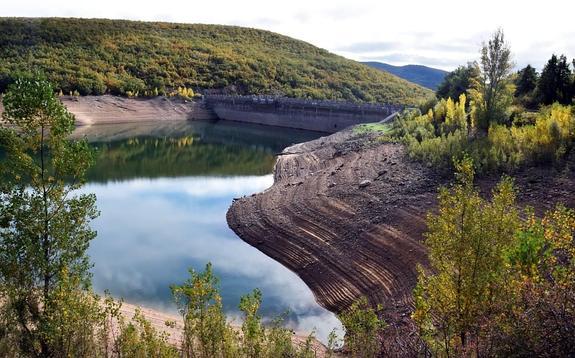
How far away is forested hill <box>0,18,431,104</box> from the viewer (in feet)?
279

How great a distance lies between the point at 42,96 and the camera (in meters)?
11.8

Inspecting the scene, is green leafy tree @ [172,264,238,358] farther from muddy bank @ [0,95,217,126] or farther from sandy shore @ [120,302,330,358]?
muddy bank @ [0,95,217,126]

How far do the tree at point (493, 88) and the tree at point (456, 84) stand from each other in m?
16.5

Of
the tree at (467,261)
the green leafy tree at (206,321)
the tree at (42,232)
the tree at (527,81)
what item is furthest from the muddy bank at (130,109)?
the tree at (467,261)

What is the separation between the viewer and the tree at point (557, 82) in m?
36.3

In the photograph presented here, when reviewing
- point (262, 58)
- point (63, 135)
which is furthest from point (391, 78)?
point (63, 135)

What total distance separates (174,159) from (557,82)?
35118mm

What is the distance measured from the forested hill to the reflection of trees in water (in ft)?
78.2

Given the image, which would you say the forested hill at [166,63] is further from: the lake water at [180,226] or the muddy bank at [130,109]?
the lake water at [180,226]

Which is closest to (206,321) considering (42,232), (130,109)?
(42,232)

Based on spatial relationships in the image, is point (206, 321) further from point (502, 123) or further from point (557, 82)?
point (557, 82)

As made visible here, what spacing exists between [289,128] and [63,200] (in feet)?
223

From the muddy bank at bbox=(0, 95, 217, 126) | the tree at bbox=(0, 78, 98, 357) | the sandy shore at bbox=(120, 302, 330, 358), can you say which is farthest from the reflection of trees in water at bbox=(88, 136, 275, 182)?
the tree at bbox=(0, 78, 98, 357)

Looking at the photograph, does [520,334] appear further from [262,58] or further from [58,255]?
[262,58]
